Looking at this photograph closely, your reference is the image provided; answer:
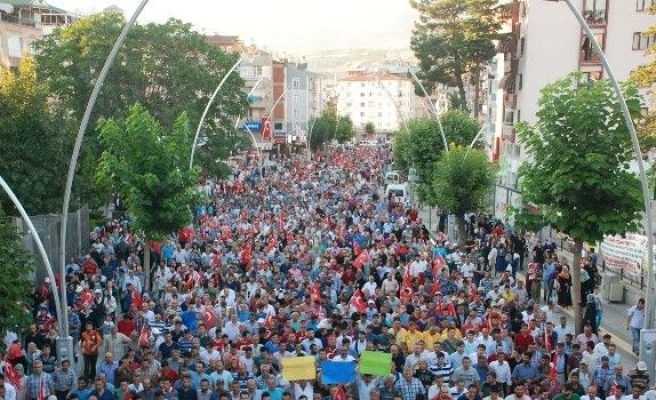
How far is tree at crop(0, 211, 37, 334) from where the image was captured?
13.4m

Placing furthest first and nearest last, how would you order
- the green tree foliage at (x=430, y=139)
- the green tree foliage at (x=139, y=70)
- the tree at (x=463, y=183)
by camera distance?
1. the green tree foliage at (x=430, y=139)
2. the green tree foliage at (x=139, y=70)
3. the tree at (x=463, y=183)

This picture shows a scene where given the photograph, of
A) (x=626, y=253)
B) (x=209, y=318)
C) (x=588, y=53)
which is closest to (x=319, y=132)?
(x=588, y=53)

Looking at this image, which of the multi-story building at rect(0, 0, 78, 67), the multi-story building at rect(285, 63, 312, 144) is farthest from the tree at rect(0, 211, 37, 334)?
the multi-story building at rect(285, 63, 312, 144)

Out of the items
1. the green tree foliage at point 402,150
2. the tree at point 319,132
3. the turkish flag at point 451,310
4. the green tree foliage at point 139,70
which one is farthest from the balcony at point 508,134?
the tree at point 319,132

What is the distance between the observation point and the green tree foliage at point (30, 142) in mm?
26859

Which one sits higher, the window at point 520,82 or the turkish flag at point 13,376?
the window at point 520,82

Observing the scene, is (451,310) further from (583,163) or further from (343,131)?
(343,131)

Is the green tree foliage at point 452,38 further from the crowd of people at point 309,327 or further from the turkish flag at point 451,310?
the turkish flag at point 451,310

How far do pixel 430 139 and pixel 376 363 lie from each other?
35.8 meters

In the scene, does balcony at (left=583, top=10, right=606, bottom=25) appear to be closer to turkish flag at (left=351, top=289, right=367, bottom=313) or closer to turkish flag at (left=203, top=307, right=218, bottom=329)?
turkish flag at (left=351, top=289, right=367, bottom=313)

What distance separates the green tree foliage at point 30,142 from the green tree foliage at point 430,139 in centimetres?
2018

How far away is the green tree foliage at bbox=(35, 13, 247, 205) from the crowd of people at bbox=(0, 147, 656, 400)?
16.1m

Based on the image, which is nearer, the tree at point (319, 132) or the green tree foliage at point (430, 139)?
the green tree foliage at point (430, 139)

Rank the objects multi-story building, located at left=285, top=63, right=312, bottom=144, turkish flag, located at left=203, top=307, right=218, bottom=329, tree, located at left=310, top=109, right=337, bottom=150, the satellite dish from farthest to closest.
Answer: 1. multi-story building, located at left=285, top=63, right=312, bottom=144
2. tree, located at left=310, top=109, right=337, bottom=150
3. the satellite dish
4. turkish flag, located at left=203, top=307, right=218, bottom=329
